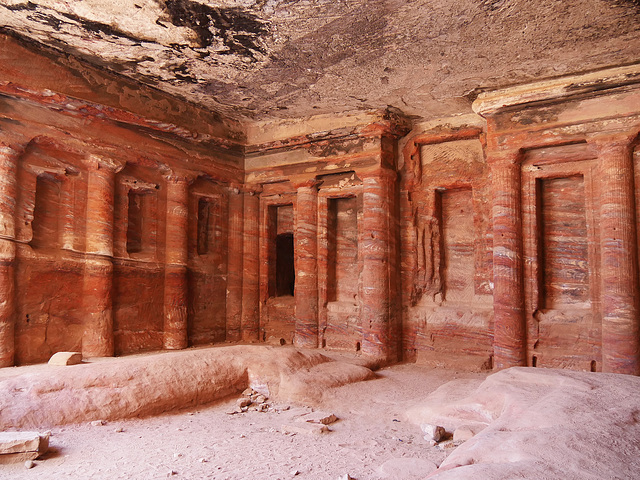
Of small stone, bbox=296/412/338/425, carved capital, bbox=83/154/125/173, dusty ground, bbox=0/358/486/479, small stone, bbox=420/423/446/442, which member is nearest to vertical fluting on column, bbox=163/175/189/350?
carved capital, bbox=83/154/125/173

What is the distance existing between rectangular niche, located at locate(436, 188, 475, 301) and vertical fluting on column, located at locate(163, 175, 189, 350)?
4.89m

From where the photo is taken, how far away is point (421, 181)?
29.3ft

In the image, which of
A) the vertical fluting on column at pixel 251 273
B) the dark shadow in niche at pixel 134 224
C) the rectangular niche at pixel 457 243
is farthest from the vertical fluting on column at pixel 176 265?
the rectangular niche at pixel 457 243

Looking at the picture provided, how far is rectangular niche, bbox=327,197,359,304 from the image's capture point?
9.41m

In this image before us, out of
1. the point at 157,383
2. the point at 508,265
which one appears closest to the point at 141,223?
the point at 157,383

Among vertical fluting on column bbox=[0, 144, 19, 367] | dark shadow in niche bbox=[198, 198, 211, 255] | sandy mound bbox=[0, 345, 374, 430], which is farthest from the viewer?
dark shadow in niche bbox=[198, 198, 211, 255]

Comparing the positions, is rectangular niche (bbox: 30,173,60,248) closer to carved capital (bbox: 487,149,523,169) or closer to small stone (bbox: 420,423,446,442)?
small stone (bbox: 420,423,446,442)

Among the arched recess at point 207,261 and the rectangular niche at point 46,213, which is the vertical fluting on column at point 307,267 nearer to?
the arched recess at point 207,261

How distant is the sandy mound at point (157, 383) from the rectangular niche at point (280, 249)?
3.50 m

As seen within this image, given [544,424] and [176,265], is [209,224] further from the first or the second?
[544,424]

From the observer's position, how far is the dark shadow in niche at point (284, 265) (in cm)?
1090

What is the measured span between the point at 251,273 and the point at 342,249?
210cm

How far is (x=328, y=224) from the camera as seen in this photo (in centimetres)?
950

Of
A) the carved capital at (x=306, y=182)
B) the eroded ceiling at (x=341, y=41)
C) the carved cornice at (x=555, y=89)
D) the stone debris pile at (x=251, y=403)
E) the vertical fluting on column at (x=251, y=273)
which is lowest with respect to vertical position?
the stone debris pile at (x=251, y=403)
